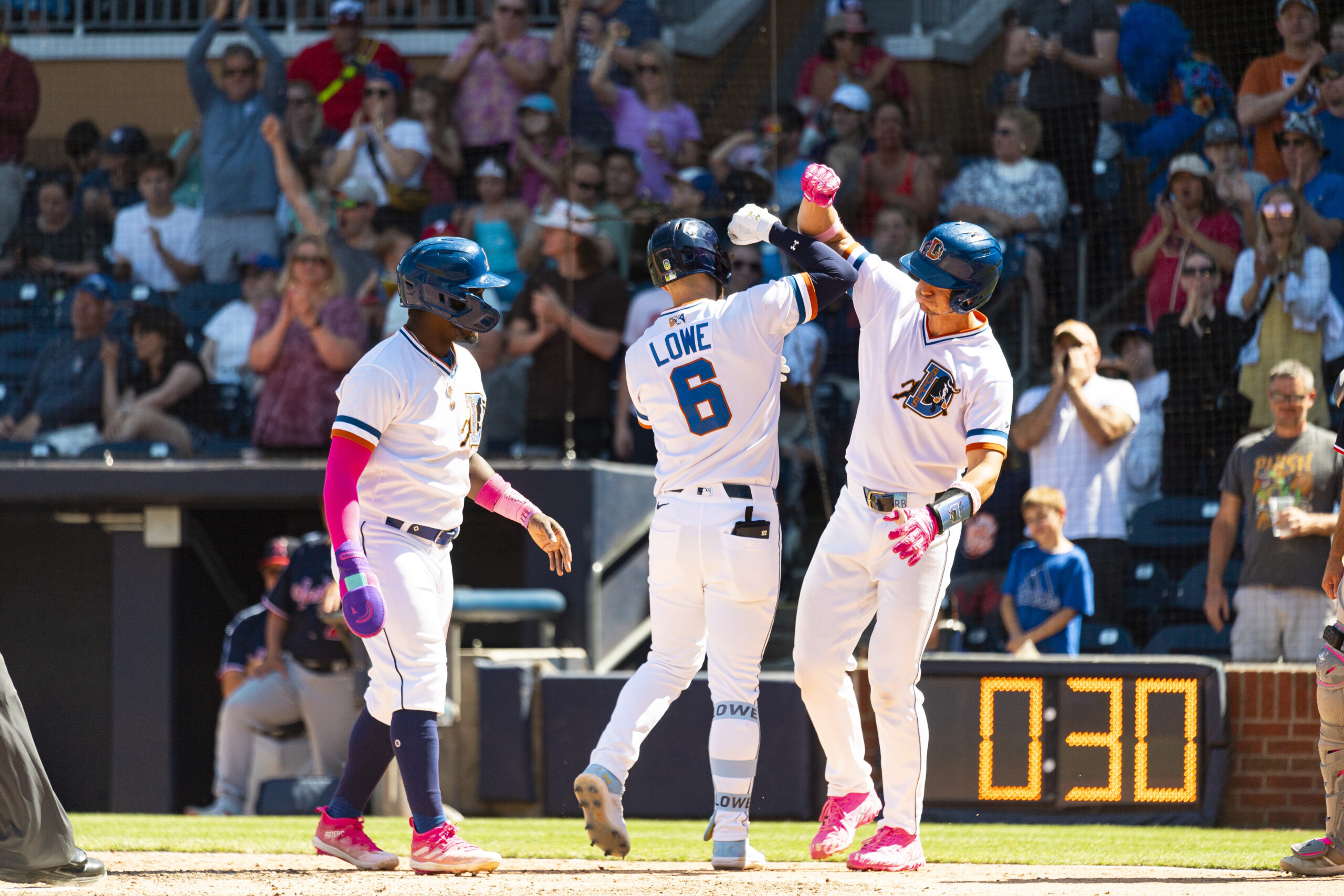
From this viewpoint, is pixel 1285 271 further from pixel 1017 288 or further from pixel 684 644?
pixel 684 644

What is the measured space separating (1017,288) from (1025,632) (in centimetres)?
254

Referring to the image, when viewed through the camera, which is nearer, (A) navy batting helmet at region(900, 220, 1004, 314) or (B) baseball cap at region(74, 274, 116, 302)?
(A) navy batting helmet at region(900, 220, 1004, 314)

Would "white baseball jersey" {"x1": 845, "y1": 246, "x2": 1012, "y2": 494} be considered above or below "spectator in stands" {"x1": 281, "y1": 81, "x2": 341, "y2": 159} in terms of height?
below

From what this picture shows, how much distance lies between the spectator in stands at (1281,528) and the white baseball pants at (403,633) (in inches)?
159

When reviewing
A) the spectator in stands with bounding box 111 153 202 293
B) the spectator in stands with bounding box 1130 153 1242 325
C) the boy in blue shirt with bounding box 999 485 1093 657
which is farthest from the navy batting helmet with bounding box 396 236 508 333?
the spectator in stands with bounding box 111 153 202 293

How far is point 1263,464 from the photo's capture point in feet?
23.3

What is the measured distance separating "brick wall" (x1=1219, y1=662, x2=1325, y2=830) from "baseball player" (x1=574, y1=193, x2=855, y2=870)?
280cm

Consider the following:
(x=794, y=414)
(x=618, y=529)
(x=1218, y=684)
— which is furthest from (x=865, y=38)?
(x=1218, y=684)

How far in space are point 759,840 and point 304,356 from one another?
465 centimetres

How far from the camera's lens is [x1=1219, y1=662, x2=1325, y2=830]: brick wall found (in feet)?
21.3

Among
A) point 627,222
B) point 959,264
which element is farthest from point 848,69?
point 959,264

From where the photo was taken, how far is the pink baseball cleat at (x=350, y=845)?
15.0 feet

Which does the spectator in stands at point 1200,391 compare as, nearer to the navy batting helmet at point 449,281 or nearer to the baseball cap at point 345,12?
the navy batting helmet at point 449,281

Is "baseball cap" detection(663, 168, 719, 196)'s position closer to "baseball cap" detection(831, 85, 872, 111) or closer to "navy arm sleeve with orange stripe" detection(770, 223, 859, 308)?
"baseball cap" detection(831, 85, 872, 111)
